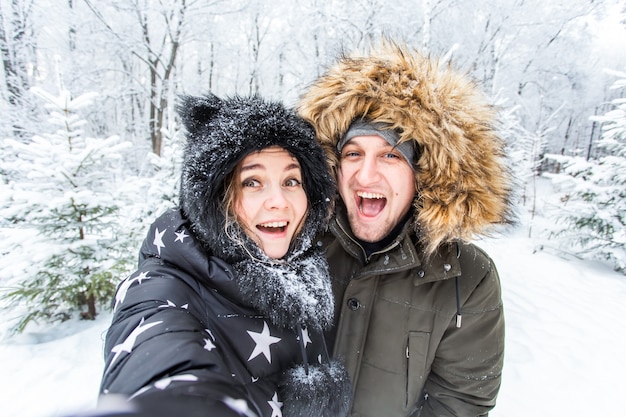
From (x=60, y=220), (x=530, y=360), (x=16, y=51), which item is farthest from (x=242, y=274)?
(x=16, y=51)

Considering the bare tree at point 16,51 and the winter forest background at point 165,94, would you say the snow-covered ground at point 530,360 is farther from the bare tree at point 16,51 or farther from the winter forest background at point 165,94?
the bare tree at point 16,51

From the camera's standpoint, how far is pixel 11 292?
11.6ft

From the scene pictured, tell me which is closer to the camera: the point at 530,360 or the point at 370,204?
the point at 370,204

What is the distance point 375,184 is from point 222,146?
34.3 inches

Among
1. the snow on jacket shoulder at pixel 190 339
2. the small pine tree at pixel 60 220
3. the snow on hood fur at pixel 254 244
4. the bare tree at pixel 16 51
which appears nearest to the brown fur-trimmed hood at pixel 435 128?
the snow on hood fur at pixel 254 244

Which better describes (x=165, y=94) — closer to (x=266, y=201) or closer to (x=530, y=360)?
(x=266, y=201)

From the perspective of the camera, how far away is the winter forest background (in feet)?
11.8

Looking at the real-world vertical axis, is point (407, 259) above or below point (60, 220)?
above

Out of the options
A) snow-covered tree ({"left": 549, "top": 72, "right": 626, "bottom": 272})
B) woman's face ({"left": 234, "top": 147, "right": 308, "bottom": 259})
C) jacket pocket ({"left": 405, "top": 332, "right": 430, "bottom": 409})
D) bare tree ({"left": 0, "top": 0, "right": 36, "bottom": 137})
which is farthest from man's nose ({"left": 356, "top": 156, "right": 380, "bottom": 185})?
bare tree ({"left": 0, "top": 0, "right": 36, "bottom": 137})

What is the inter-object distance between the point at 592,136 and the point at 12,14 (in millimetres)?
43265

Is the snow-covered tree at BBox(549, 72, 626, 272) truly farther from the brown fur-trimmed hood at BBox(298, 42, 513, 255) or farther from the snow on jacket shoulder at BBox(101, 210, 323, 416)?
the snow on jacket shoulder at BBox(101, 210, 323, 416)

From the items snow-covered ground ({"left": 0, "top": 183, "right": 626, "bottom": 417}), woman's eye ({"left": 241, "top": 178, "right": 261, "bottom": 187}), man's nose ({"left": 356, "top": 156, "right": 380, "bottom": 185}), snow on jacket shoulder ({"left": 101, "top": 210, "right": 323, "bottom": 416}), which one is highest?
man's nose ({"left": 356, "top": 156, "right": 380, "bottom": 185})

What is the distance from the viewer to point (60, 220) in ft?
12.0

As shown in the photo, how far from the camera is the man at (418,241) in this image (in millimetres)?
1562
